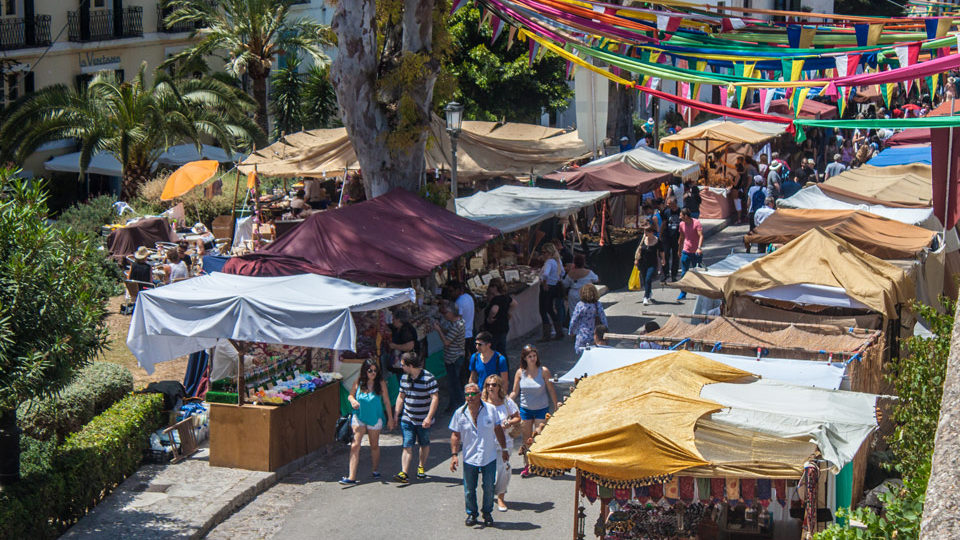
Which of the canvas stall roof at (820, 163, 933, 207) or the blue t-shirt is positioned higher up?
the canvas stall roof at (820, 163, 933, 207)

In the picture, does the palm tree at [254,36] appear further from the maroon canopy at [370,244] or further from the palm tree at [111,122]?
the maroon canopy at [370,244]

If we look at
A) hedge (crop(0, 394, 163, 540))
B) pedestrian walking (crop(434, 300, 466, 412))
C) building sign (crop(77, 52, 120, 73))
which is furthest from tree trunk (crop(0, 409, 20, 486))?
building sign (crop(77, 52, 120, 73))

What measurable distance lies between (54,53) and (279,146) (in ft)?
43.7

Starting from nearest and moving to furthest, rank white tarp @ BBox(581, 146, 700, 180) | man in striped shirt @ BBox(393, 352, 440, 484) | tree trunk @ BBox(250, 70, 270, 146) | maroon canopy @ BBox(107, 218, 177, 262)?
man in striped shirt @ BBox(393, 352, 440, 484) → maroon canopy @ BBox(107, 218, 177, 262) → white tarp @ BBox(581, 146, 700, 180) → tree trunk @ BBox(250, 70, 270, 146)

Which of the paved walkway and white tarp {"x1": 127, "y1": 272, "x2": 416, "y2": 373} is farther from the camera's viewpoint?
white tarp {"x1": 127, "y1": 272, "x2": 416, "y2": 373}

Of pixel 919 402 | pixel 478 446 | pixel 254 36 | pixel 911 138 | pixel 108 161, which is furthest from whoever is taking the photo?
pixel 254 36

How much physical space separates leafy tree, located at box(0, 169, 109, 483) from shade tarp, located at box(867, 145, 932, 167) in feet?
57.4

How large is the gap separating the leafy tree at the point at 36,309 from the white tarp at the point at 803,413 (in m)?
5.63

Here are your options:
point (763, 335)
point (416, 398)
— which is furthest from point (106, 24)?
point (763, 335)

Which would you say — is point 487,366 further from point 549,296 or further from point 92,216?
point 92,216

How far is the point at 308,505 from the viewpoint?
1157cm

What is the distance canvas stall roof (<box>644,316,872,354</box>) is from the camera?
1144 cm

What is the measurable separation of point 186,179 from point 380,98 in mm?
8899

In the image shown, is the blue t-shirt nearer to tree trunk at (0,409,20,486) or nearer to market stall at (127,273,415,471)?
market stall at (127,273,415,471)
